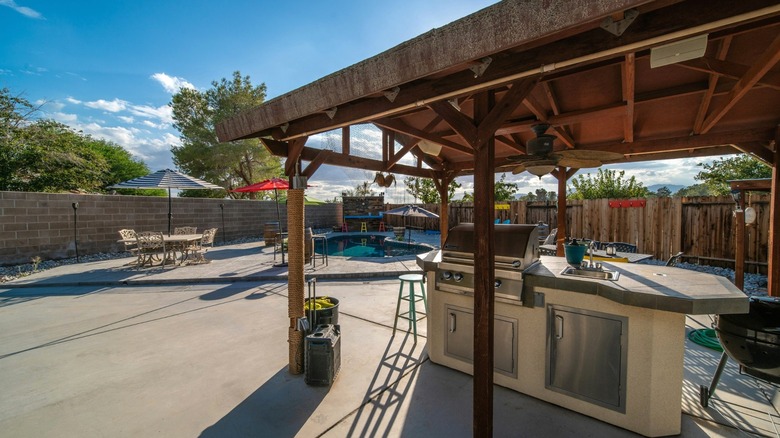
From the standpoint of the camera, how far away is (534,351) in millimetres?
2598

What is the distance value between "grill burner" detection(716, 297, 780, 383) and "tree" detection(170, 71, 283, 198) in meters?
18.5

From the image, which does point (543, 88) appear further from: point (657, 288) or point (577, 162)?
point (657, 288)

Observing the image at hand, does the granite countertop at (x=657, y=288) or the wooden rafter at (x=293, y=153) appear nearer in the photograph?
the granite countertop at (x=657, y=288)

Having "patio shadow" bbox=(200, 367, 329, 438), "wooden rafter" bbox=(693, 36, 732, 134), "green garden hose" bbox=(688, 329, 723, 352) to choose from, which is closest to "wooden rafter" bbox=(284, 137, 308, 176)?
"patio shadow" bbox=(200, 367, 329, 438)

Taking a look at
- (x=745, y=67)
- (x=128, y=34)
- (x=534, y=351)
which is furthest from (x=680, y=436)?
(x=128, y=34)

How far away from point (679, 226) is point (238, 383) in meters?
10.1

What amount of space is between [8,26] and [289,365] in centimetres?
1467

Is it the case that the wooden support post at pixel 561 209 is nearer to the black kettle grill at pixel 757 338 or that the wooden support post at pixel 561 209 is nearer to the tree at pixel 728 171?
the black kettle grill at pixel 757 338

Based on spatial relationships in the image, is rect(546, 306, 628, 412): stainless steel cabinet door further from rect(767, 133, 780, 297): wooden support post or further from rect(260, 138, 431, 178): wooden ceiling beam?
rect(767, 133, 780, 297): wooden support post

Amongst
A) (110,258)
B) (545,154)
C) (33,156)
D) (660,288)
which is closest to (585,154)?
(545,154)

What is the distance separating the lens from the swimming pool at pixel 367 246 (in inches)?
444

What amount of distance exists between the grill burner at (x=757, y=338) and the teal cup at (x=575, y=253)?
98 cm

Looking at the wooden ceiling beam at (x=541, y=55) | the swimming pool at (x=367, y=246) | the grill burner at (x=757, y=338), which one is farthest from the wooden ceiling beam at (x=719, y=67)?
the swimming pool at (x=367, y=246)

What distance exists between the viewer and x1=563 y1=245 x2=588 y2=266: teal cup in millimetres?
2839
